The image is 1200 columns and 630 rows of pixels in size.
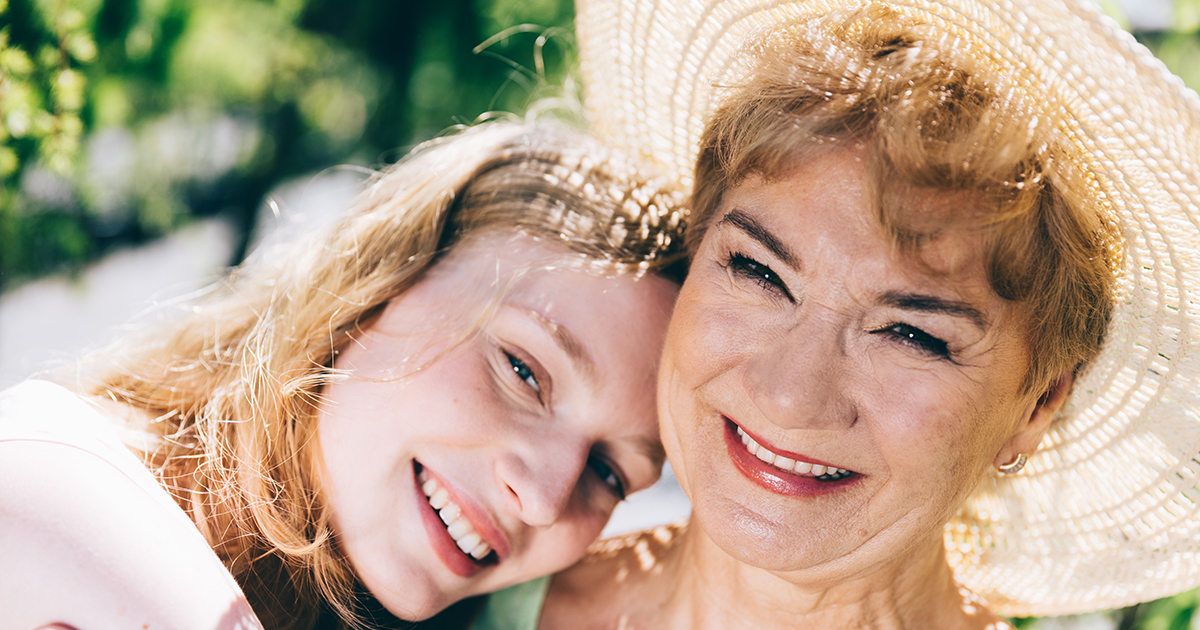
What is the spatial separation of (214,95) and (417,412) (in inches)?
83.2

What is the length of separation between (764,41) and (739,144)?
232mm

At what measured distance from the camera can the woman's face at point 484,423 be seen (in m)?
1.95

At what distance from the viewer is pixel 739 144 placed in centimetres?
173

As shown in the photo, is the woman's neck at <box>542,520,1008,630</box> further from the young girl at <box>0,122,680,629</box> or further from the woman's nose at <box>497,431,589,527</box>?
the woman's nose at <box>497,431,589,527</box>

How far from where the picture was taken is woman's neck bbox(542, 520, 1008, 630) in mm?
1914

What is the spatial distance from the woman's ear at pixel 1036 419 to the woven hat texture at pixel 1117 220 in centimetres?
11

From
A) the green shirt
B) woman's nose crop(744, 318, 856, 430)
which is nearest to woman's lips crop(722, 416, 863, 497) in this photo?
woman's nose crop(744, 318, 856, 430)

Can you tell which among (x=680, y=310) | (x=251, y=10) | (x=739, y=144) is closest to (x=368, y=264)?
(x=680, y=310)

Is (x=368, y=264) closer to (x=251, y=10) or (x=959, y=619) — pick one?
(x=251, y=10)

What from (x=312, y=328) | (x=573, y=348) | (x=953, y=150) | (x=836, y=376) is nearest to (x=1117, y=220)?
(x=953, y=150)

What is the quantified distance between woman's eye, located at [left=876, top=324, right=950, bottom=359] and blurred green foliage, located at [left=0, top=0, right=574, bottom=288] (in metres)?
1.54

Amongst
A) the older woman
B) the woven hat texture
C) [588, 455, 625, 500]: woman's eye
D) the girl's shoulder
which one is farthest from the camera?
[588, 455, 625, 500]: woman's eye

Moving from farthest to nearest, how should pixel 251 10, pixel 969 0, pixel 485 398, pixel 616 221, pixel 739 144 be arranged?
pixel 251 10 < pixel 616 221 < pixel 485 398 < pixel 739 144 < pixel 969 0

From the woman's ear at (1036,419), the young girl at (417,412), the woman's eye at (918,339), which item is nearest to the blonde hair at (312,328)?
the young girl at (417,412)
